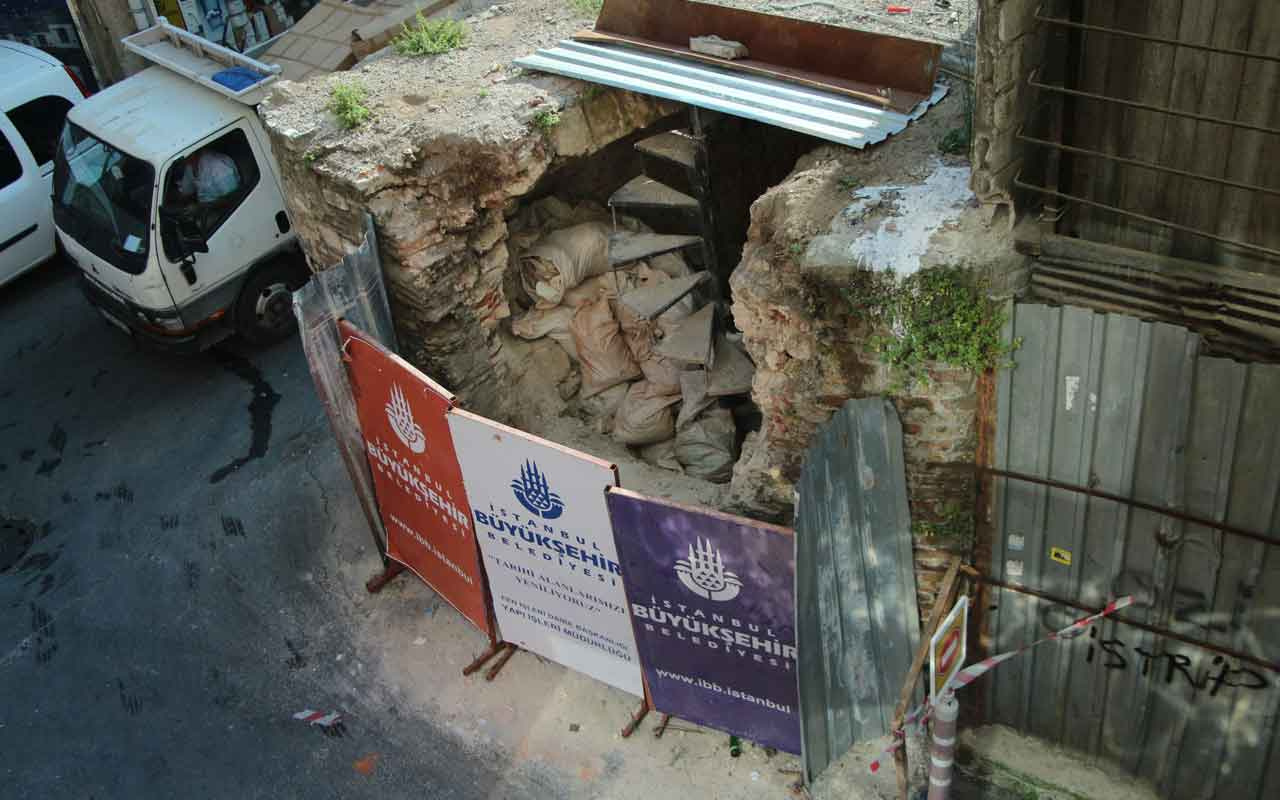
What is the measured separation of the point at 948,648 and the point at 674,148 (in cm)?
304

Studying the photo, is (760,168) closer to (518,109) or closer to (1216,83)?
(518,109)

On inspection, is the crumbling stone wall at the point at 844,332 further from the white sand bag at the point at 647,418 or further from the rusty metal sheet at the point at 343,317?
the rusty metal sheet at the point at 343,317

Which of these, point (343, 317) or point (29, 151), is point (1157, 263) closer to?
point (343, 317)

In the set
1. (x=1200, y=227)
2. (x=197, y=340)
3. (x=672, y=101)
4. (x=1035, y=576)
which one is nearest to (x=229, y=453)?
(x=197, y=340)

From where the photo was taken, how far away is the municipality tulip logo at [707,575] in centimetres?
506

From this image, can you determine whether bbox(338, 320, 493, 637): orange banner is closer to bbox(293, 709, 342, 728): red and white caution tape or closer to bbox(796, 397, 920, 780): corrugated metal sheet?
bbox(293, 709, 342, 728): red and white caution tape

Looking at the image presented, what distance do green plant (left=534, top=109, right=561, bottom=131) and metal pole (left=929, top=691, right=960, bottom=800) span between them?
11.5 ft

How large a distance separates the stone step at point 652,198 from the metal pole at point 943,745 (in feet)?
10.2

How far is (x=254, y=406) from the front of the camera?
8539 mm

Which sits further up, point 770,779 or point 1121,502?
point 1121,502

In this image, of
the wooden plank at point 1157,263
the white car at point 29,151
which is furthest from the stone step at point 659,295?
the white car at point 29,151

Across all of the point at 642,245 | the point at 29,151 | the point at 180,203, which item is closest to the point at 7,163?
the point at 29,151

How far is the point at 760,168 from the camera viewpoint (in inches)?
278

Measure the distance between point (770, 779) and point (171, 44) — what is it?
7112 millimetres
